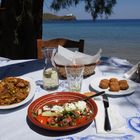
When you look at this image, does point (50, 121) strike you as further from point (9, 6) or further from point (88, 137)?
point (9, 6)

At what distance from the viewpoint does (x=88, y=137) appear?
1.04 metres

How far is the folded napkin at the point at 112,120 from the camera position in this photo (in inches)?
41.9

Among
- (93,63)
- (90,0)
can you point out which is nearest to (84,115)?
(93,63)

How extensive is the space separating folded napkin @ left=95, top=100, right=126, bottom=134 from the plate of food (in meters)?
0.03

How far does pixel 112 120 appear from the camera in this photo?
1123 millimetres

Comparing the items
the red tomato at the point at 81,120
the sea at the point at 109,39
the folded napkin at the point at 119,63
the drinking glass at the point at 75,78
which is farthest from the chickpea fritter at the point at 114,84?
the sea at the point at 109,39

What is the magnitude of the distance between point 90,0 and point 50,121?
2969mm

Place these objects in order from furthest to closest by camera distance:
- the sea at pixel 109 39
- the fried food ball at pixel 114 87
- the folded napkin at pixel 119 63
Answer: the sea at pixel 109 39 < the folded napkin at pixel 119 63 < the fried food ball at pixel 114 87

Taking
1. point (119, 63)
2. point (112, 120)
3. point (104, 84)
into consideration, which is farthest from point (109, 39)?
point (112, 120)

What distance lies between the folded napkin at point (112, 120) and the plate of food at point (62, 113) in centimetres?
3

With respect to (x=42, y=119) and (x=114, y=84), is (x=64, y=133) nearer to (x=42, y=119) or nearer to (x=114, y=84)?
(x=42, y=119)

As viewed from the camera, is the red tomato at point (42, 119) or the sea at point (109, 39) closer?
the red tomato at point (42, 119)

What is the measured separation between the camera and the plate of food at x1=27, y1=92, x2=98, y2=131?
1084mm

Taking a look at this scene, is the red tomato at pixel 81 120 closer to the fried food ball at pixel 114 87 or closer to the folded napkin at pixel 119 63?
the fried food ball at pixel 114 87
